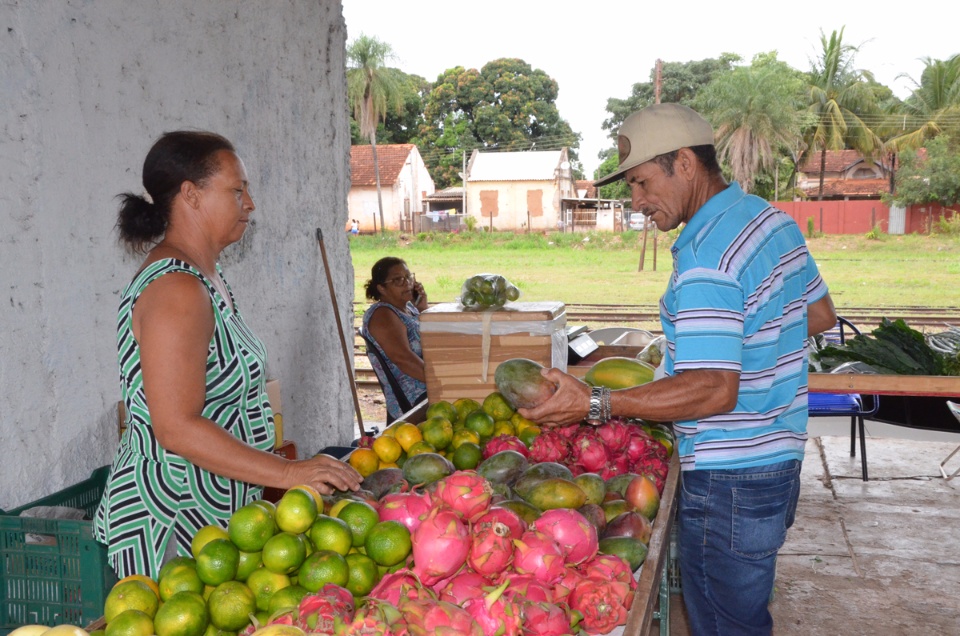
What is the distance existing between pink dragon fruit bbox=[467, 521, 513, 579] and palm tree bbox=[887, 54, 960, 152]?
3595 centimetres

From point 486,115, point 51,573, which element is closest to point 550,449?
point 51,573

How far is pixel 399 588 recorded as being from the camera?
1.45m

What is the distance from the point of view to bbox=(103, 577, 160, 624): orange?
1479 mm

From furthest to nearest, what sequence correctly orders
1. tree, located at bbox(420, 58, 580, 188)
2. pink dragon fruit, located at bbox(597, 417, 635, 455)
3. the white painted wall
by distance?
tree, located at bbox(420, 58, 580, 188) < the white painted wall < pink dragon fruit, located at bbox(597, 417, 635, 455)

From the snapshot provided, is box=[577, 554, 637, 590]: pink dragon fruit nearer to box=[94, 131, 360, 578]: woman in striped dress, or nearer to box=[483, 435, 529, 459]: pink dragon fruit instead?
box=[94, 131, 360, 578]: woman in striped dress

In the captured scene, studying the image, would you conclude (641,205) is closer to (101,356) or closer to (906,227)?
(101,356)

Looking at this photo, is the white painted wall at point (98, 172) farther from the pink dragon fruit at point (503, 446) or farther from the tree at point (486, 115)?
the tree at point (486, 115)

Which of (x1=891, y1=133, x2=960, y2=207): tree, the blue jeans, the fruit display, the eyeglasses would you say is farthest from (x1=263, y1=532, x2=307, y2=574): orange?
(x1=891, y1=133, x2=960, y2=207): tree

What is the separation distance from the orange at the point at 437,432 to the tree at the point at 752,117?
2891cm

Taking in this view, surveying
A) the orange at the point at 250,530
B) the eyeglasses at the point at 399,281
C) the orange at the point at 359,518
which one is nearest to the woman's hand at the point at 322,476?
the orange at the point at 359,518

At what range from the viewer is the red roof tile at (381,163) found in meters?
35.7

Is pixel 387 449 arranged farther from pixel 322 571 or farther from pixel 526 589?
pixel 526 589

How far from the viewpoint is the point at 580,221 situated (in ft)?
124

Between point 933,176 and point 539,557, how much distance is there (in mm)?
33542
